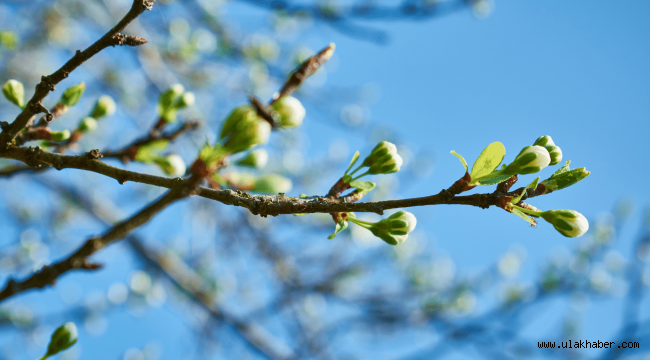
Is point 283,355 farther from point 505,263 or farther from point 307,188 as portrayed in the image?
point 505,263

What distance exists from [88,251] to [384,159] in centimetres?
81

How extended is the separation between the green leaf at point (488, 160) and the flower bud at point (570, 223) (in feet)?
0.83

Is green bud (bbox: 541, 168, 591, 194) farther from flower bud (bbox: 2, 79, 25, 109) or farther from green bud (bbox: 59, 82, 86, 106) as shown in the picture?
flower bud (bbox: 2, 79, 25, 109)

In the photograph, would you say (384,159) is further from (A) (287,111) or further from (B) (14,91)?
(B) (14,91)

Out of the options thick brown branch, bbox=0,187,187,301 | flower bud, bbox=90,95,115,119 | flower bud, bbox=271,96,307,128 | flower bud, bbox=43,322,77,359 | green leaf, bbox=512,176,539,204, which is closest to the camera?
Answer: thick brown branch, bbox=0,187,187,301

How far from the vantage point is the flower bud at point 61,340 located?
1.28 m

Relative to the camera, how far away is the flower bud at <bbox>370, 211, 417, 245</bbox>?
114 centimetres

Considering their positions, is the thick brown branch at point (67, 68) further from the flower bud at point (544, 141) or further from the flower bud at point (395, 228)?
the flower bud at point (544, 141)

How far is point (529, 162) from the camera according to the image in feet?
3.46

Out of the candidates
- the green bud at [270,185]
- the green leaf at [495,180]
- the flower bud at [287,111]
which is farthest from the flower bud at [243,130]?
the green leaf at [495,180]

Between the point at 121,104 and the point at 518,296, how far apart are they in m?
5.38

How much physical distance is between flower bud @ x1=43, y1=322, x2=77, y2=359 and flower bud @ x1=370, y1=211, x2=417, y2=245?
105 centimetres

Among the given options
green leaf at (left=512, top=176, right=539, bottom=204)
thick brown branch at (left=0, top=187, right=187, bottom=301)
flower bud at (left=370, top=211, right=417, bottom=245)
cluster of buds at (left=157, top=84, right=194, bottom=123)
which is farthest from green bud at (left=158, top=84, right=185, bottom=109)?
green leaf at (left=512, top=176, right=539, bottom=204)

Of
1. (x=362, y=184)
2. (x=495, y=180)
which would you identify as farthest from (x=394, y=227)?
(x=495, y=180)
